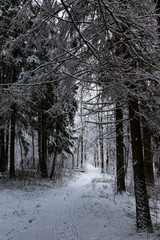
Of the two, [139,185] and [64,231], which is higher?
[139,185]

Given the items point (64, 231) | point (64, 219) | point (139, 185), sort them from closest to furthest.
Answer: point (139, 185), point (64, 231), point (64, 219)

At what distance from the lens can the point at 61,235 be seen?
4.02m

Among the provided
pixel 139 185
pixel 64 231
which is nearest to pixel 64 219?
pixel 64 231

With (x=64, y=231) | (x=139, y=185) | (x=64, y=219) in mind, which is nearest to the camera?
(x=139, y=185)

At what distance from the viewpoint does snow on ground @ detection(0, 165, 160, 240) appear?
3.94 metres

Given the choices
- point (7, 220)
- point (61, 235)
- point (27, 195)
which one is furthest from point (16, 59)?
point (61, 235)

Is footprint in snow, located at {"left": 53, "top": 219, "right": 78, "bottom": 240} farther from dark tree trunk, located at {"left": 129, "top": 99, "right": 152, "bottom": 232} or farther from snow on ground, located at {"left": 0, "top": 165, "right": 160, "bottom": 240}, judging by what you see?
dark tree trunk, located at {"left": 129, "top": 99, "right": 152, "bottom": 232}

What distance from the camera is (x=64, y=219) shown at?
5090 mm

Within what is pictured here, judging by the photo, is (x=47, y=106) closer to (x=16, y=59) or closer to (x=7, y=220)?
(x=16, y=59)

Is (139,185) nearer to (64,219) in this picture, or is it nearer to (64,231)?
(64,231)

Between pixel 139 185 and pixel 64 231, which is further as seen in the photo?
pixel 64 231

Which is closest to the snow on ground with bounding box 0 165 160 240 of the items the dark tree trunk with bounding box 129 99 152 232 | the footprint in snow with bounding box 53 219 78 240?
the footprint in snow with bounding box 53 219 78 240

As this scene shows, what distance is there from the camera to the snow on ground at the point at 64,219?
12.9ft

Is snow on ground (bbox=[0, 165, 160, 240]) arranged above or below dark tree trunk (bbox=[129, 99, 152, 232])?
below
